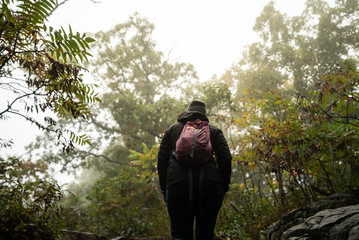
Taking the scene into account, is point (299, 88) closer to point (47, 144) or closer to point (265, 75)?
point (265, 75)

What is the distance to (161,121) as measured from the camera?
42.6ft

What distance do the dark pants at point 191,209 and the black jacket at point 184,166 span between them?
8 centimetres

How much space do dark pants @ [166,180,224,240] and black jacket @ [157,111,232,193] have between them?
0.25 ft

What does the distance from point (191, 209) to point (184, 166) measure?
37cm

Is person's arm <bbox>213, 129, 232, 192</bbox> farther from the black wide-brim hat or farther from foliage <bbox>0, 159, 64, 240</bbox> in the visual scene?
foliage <bbox>0, 159, 64, 240</bbox>

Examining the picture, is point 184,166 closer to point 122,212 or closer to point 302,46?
point 122,212

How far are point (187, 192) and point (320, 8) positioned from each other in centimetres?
1986

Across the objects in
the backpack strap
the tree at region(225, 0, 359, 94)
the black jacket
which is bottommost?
the backpack strap

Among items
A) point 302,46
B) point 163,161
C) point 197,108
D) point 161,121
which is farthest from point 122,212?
point 302,46

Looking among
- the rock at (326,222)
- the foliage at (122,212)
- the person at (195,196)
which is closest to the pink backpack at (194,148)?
the person at (195,196)

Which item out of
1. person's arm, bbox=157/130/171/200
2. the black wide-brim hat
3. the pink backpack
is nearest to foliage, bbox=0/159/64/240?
person's arm, bbox=157/130/171/200

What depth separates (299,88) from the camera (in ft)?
47.5

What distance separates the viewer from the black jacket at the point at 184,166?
73.9 inches

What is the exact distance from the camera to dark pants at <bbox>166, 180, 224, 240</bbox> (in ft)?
5.74
